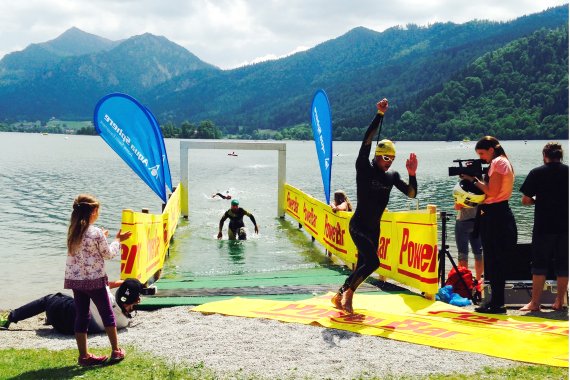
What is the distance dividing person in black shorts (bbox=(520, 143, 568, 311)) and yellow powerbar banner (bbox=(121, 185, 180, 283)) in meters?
5.67

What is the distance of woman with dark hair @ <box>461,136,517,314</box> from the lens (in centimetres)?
719

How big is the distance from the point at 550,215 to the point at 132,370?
534cm

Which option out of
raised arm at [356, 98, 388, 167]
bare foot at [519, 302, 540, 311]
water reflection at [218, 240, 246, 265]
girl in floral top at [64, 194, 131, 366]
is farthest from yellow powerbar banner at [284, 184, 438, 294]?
girl in floral top at [64, 194, 131, 366]

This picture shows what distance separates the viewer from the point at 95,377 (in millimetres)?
5344

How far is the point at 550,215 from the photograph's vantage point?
7.26 m

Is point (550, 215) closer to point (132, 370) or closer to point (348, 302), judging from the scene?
point (348, 302)

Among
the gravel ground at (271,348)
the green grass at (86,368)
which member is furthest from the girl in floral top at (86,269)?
the gravel ground at (271,348)

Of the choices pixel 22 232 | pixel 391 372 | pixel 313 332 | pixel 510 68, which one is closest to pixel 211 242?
pixel 22 232

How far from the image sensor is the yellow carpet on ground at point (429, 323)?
19.3 feet

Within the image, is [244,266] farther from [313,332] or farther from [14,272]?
[313,332]

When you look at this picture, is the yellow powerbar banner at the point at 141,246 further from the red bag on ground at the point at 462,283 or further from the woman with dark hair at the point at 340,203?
the red bag on ground at the point at 462,283

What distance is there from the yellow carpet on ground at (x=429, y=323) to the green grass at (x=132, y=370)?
14.7 inches

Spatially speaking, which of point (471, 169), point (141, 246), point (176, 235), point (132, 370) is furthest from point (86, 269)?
point (176, 235)

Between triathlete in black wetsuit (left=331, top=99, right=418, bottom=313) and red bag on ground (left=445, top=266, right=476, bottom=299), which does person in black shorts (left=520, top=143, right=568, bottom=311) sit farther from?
triathlete in black wetsuit (left=331, top=99, right=418, bottom=313)
